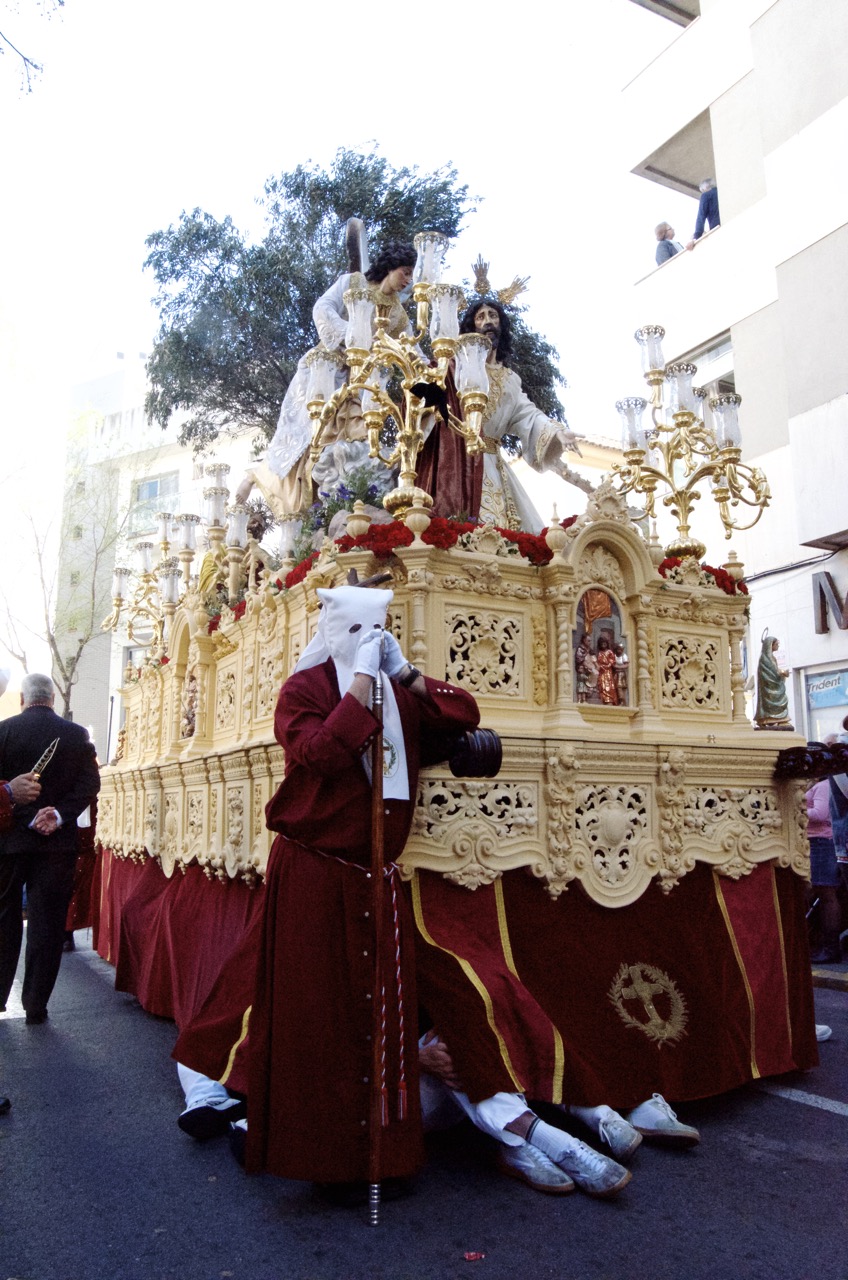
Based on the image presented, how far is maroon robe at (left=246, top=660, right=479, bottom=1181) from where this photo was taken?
2875mm

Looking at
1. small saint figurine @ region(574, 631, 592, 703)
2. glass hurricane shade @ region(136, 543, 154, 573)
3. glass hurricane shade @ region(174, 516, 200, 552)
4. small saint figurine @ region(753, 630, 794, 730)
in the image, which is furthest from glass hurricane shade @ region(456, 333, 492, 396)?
glass hurricane shade @ region(136, 543, 154, 573)

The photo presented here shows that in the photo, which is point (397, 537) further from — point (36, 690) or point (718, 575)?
point (36, 690)

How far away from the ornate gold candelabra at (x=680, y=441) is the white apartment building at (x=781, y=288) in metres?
6.38

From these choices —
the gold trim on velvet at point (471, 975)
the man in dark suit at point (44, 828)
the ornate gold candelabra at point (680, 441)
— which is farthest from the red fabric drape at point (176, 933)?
the ornate gold candelabra at point (680, 441)

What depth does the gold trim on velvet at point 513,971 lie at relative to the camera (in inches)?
129

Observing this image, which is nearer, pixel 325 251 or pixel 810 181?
pixel 810 181

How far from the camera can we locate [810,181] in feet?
38.8

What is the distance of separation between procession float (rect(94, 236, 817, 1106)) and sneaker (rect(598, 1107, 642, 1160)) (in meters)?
0.10

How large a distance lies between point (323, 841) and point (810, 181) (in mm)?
12118

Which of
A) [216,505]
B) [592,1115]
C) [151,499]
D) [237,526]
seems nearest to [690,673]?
[592,1115]

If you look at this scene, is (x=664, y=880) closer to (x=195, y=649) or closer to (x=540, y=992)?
(x=540, y=992)

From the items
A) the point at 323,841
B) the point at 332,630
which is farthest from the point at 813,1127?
the point at 332,630

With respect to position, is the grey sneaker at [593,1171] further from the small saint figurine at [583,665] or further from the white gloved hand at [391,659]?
the small saint figurine at [583,665]

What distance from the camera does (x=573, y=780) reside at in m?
3.93
